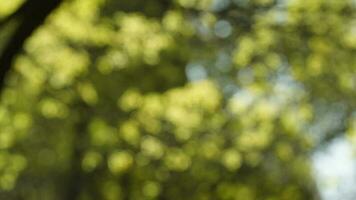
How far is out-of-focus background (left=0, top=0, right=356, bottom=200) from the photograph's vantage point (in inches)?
313

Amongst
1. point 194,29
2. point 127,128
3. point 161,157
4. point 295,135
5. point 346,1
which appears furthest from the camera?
point 161,157

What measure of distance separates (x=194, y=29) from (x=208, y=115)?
5711 mm

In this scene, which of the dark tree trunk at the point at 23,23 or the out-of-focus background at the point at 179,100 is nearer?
the dark tree trunk at the point at 23,23

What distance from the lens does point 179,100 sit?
13672mm

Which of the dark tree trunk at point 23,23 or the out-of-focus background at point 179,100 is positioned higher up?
the out-of-focus background at point 179,100

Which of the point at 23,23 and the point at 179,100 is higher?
the point at 179,100

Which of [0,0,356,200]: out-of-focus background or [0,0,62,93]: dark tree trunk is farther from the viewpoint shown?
[0,0,356,200]: out-of-focus background

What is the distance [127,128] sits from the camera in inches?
536

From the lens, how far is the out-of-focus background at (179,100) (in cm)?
796

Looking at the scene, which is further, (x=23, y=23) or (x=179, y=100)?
(x=179, y=100)

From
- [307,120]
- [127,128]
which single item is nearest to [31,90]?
[127,128]

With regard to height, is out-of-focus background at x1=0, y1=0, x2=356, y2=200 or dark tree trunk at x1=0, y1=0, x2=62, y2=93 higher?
out-of-focus background at x1=0, y1=0, x2=356, y2=200

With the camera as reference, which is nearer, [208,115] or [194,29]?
[194,29]

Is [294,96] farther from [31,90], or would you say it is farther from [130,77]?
[31,90]
